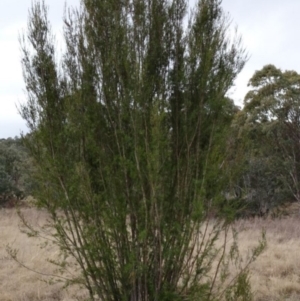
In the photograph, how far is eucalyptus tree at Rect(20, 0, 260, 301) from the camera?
4.48m

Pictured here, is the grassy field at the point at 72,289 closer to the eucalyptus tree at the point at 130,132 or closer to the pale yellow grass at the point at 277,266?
the pale yellow grass at the point at 277,266

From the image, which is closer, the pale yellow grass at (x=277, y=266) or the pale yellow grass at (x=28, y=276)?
the pale yellow grass at (x=28, y=276)

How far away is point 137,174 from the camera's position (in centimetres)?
432

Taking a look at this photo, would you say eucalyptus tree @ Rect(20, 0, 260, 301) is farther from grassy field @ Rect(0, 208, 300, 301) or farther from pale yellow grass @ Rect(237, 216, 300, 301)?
pale yellow grass @ Rect(237, 216, 300, 301)

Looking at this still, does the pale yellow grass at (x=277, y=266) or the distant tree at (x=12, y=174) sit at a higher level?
the distant tree at (x=12, y=174)

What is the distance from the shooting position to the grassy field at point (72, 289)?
7109 millimetres

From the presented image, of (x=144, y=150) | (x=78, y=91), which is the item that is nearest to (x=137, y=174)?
(x=144, y=150)

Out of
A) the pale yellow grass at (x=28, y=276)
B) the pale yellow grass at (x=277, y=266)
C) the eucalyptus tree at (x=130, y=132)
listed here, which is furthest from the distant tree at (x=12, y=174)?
the eucalyptus tree at (x=130, y=132)

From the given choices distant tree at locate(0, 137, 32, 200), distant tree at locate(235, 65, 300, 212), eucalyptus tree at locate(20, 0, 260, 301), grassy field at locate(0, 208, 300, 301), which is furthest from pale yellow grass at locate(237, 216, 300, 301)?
distant tree at locate(0, 137, 32, 200)

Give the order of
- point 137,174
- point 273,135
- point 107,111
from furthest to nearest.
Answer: point 273,135 < point 107,111 < point 137,174

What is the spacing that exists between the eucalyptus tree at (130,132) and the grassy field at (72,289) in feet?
3.78

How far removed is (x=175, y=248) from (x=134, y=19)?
235 cm

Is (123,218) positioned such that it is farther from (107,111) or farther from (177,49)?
(177,49)

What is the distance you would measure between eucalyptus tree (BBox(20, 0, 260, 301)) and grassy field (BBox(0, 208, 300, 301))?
3.78 ft
